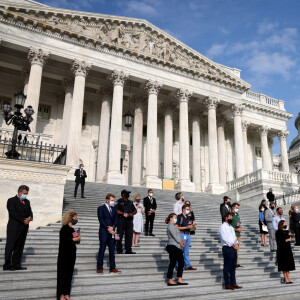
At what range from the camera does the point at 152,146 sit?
2514 cm

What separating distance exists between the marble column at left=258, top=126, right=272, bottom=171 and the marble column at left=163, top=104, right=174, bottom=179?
464 inches

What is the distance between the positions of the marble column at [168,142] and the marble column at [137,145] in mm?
2329

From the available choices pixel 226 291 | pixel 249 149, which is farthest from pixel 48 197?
pixel 249 149

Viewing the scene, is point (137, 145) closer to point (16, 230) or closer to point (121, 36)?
point (121, 36)

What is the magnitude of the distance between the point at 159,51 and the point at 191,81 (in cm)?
397

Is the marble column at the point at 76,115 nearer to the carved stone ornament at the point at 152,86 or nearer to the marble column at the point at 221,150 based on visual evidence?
the carved stone ornament at the point at 152,86

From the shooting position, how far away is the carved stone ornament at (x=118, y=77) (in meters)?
25.5

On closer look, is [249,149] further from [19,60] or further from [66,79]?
[19,60]

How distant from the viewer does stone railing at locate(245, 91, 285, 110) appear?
118 ft

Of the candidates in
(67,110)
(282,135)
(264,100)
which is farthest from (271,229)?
(264,100)

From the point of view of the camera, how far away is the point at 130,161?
30953mm

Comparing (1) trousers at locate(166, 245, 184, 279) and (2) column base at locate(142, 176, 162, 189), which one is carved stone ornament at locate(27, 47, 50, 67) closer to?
(2) column base at locate(142, 176, 162, 189)

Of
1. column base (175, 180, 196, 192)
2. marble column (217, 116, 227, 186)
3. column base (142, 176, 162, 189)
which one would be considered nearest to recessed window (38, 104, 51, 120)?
column base (142, 176, 162, 189)

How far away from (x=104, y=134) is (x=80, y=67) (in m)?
5.95
